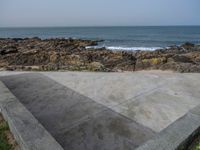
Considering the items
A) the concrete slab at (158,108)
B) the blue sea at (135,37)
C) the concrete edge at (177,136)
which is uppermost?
the concrete edge at (177,136)

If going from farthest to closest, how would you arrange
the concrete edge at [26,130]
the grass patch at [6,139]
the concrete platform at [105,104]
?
the concrete platform at [105,104], the grass patch at [6,139], the concrete edge at [26,130]

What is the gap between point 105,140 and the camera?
2.57 m

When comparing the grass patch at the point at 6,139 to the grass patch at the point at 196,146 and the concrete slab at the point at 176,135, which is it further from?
the grass patch at the point at 196,146

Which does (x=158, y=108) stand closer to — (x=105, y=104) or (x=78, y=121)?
(x=105, y=104)

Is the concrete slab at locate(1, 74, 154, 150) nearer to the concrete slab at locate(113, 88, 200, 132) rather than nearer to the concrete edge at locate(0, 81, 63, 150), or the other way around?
the concrete slab at locate(113, 88, 200, 132)

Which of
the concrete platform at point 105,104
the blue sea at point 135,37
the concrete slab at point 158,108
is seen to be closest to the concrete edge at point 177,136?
the concrete platform at point 105,104

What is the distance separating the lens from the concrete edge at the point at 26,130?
1.92 meters

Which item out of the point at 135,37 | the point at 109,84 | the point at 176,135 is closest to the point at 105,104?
the point at 109,84

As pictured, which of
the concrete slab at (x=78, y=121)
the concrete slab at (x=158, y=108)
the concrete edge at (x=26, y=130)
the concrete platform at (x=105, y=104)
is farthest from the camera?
the concrete slab at (x=158, y=108)

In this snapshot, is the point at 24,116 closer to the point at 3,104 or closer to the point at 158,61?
the point at 3,104

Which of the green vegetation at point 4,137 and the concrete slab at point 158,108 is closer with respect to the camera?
the green vegetation at point 4,137

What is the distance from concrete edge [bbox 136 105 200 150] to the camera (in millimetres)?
1924

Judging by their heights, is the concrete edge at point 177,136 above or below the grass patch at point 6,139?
above

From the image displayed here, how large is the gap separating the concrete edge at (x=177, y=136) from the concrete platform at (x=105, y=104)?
433 millimetres
